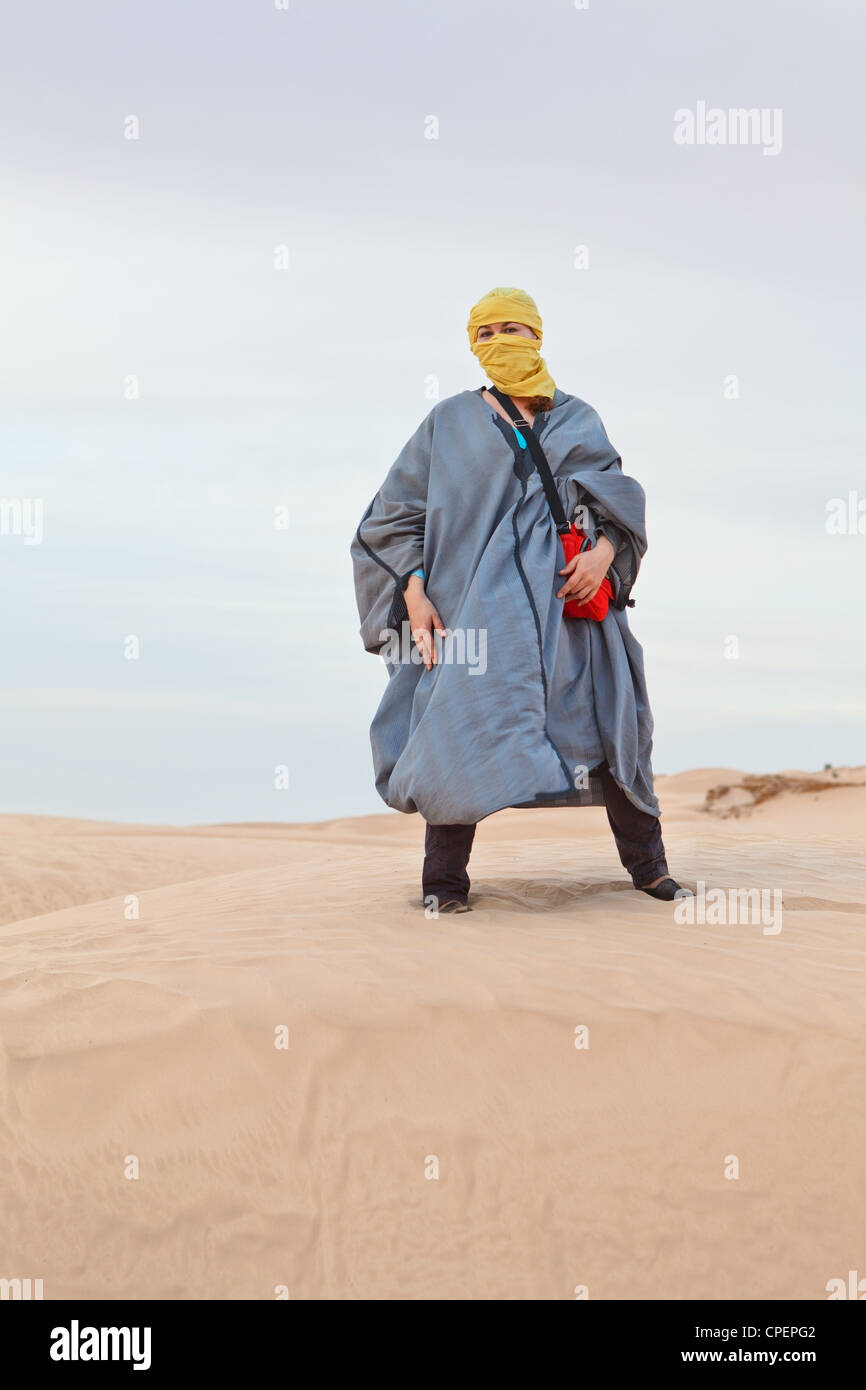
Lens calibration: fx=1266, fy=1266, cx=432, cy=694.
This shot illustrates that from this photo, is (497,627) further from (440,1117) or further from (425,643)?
(440,1117)

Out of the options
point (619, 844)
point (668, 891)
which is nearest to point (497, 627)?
point (619, 844)

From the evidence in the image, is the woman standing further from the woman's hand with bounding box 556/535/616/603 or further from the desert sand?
the desert sand

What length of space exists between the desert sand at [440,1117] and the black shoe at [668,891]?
29.3 inches

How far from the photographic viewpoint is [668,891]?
219 inches

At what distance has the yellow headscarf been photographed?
5266mm

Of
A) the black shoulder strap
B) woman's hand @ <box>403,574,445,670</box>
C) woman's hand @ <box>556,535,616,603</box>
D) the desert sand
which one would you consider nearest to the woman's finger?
woman's hand @ <box>403,574,445,670</box>

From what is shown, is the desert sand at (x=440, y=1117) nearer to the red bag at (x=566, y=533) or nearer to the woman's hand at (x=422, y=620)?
the woman's hand at (x=422, y=620)

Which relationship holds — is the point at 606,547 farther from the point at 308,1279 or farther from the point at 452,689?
the point at 308,1279

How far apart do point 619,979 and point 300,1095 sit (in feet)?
3.72

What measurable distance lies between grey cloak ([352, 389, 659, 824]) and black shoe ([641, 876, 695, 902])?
0.42 meters

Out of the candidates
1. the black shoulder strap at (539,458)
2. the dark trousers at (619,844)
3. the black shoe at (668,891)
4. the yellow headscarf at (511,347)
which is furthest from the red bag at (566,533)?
the black shoe at (668,891)

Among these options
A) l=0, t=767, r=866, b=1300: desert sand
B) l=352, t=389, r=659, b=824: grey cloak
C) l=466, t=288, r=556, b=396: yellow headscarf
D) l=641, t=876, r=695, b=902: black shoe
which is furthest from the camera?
l=641, t=876, r=695, b=902: black shoe

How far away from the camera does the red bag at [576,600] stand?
5.17m

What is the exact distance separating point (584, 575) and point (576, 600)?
0.36ft
